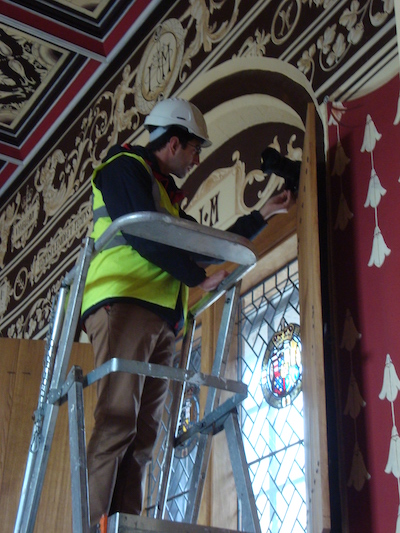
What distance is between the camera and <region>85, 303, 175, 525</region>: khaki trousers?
6.91 ft

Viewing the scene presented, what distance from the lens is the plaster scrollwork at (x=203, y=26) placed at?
401 cm

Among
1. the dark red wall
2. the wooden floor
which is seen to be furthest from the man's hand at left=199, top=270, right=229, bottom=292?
the wooden floor

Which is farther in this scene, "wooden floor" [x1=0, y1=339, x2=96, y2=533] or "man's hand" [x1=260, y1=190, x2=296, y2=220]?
"wooden floor" [x1=0, y1=339, x2=96, y2=533]

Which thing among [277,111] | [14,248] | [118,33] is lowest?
[277,111]

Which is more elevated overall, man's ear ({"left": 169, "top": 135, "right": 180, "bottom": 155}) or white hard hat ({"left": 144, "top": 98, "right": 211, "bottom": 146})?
white hard hat ({"left": 144, "top": 98, "right": 211, "bottom": 146})

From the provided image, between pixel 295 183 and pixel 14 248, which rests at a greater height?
pixel 14 248

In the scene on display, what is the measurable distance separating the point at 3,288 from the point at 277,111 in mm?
3301

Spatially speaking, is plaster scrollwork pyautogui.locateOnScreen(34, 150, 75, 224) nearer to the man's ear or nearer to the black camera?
the black camera

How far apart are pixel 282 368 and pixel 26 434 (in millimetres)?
1424

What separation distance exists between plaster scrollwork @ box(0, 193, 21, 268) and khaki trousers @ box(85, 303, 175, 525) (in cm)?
420

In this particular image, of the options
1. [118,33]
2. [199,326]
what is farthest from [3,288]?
[199,326]

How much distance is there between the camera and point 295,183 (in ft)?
9.84

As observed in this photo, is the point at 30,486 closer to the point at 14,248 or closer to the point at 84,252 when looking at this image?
the point at 84,252

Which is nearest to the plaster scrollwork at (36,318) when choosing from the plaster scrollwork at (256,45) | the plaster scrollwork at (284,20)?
the plaster scrollwork at (256,45)
